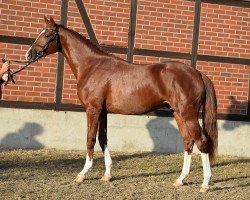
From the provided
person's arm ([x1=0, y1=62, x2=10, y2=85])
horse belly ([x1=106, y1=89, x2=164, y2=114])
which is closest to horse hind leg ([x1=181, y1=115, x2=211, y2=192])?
horse belly ([x1=106, y1=89, x2=164, y2=114])

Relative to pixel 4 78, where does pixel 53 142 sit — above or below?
below

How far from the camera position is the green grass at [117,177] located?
21.4 ft

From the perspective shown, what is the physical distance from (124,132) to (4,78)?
4.28 metres

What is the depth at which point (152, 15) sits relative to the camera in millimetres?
10422

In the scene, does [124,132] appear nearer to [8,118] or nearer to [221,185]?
[8,118]

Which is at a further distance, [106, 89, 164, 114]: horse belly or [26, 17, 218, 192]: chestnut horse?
[106, 89, 164, 114]: horse belly

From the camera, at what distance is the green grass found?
6.51 m

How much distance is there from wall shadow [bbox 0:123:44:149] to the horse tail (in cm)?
422

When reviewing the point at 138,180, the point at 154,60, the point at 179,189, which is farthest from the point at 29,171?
the point at 154,60

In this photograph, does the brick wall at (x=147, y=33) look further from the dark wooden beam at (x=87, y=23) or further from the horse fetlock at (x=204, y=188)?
the horse fetlock at (x=204, y=188)

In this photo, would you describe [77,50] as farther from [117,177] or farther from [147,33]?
[147,33]

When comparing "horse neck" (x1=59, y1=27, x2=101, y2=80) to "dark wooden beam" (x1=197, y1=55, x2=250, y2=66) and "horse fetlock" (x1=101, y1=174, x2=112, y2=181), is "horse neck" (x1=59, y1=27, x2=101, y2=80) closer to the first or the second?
"horse fetlock" (x1=101, y1=174, x2=112, y2=181)

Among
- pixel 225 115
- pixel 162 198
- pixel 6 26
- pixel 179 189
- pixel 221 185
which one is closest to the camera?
pixel 162 198

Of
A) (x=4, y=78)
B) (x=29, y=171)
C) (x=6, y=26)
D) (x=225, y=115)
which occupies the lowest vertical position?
(x=29, y=171)
